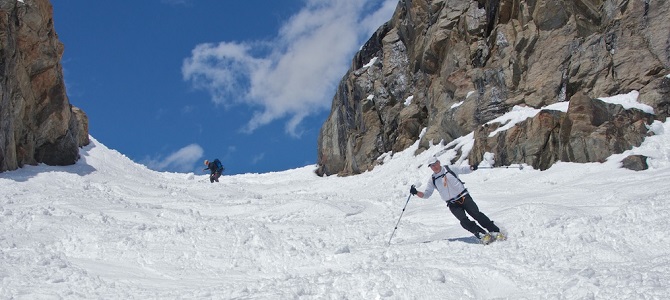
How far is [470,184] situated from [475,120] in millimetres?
9367

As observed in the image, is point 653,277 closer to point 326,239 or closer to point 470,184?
point 326,239

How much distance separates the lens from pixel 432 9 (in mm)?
37531

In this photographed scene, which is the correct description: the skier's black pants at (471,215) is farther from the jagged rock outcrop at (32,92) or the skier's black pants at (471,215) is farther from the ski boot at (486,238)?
the jagged rock outcrop at (32,92)

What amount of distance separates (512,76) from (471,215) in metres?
18.4

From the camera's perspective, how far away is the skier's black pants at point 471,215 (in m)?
10.1

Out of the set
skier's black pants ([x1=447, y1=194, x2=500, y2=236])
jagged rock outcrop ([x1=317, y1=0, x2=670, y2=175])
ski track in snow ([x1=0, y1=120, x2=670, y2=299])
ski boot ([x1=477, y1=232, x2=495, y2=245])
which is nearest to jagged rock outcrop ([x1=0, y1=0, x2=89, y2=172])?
ski track in snow ([x1=0, y1=120, x2=670, y2=299])

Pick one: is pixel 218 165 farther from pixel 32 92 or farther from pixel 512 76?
pixel 512 76

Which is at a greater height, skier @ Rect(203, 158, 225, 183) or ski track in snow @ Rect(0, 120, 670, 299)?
skier @ Rect(203, 158, 225, 183)

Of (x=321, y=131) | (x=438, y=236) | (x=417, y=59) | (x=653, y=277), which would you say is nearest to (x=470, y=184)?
(x=438, y=236)

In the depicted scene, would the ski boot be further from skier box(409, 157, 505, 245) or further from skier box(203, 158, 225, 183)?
skier box(203, 158, 225, 183)

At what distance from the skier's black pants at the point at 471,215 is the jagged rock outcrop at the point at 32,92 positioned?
20.1 metres

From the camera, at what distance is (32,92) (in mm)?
28516

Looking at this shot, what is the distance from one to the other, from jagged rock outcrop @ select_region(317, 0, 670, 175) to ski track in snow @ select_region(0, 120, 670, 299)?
2.41 metres

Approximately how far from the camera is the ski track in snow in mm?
6992
